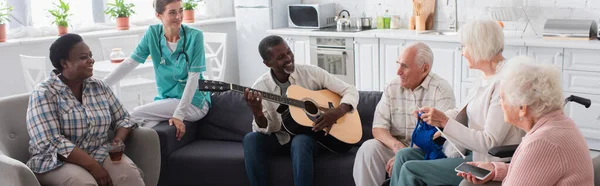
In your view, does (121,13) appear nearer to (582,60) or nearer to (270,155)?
(270,155)

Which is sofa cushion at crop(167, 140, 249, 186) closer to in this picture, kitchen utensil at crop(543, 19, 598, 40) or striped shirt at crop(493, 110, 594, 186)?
striped shirt at crop(493, 110, 594, 186)

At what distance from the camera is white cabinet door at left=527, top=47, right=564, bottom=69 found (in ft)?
15.8

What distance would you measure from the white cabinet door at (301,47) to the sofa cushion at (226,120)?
2256mm

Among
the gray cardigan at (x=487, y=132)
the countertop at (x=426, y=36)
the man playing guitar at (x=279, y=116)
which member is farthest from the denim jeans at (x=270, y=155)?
the countertop at (x=426, y=36)

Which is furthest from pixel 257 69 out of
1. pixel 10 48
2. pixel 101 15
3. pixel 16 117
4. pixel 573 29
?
pixel 16 117

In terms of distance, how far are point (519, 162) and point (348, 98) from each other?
4.67ft

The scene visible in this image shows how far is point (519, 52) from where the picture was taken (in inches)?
198

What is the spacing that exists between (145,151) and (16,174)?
0.69 meters

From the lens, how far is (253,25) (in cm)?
659

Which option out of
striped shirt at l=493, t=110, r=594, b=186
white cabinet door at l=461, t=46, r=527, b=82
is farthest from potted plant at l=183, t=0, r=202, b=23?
striped shirt at l=493, t=110, r=594, b=186

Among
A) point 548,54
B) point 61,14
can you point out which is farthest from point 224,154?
point 61,14

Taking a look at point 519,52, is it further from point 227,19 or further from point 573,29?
point 227,19

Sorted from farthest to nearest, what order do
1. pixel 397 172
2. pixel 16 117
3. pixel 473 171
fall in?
pixel 16 117, pixel 397 172, pixel 473 171

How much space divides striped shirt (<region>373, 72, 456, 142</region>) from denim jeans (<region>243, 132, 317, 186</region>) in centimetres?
36
